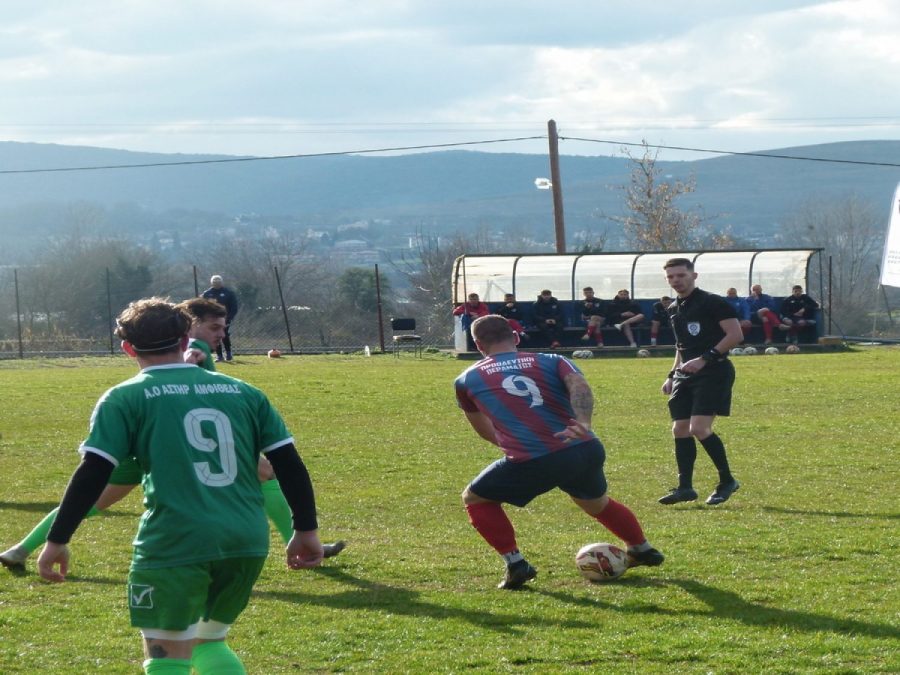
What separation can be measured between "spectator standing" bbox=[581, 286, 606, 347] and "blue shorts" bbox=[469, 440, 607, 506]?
23.8 meters

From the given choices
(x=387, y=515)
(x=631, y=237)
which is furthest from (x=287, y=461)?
(x=631, y=237)

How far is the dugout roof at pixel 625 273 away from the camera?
3247 centimetres

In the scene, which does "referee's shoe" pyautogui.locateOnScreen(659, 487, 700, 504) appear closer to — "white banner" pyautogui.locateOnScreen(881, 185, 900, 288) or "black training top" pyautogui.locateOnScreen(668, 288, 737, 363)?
"black training top" pyautogui.locateOnScreen(668, 288, 737, 363)

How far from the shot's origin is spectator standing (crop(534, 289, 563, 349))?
3014 centimetres

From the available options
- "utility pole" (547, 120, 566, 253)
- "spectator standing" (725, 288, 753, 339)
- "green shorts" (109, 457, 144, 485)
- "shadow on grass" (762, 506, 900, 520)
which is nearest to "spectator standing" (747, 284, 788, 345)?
"spectator standing" (725, 288, 753, 339)

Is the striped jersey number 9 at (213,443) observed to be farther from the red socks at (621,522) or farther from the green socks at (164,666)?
the red socks at (621,522)

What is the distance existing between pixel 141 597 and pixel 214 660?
34 cm

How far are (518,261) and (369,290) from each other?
21922 millimetres

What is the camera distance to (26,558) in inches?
299

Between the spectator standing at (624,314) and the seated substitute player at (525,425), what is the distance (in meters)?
23.7

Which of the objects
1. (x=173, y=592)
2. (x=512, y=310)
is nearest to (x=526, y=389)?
(x=173, y=592)

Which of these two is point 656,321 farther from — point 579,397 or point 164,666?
point 164,666

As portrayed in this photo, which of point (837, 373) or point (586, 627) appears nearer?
point (586, 627)

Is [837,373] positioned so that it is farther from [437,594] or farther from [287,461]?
[287,461]
